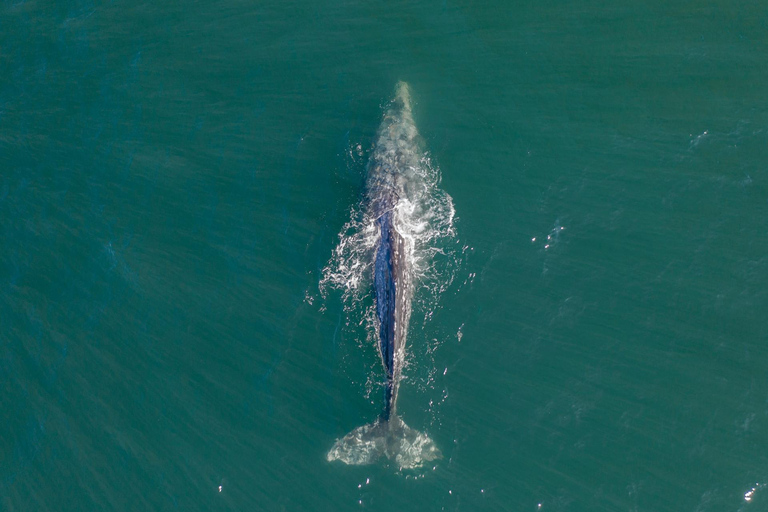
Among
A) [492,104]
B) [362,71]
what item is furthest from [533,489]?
[362,71]

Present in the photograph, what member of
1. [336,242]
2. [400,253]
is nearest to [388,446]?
[400,253]

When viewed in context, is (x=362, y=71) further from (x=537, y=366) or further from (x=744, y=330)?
(x=744, y=330)

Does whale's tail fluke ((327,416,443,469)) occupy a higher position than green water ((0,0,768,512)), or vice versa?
green water ((0,0,768,512))

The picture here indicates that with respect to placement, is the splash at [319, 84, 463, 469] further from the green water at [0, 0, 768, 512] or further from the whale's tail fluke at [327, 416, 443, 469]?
the green water at [0, 0, 768, 512]

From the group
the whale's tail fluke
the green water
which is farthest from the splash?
the green water

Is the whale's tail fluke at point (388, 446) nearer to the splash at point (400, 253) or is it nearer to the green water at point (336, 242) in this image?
the splash at point (400, 253)

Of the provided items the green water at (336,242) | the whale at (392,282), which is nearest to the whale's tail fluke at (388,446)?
the whale at (392,282)

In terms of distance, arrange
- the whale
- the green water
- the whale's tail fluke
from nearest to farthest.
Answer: the green water → the whale's tail fluke → the whale
